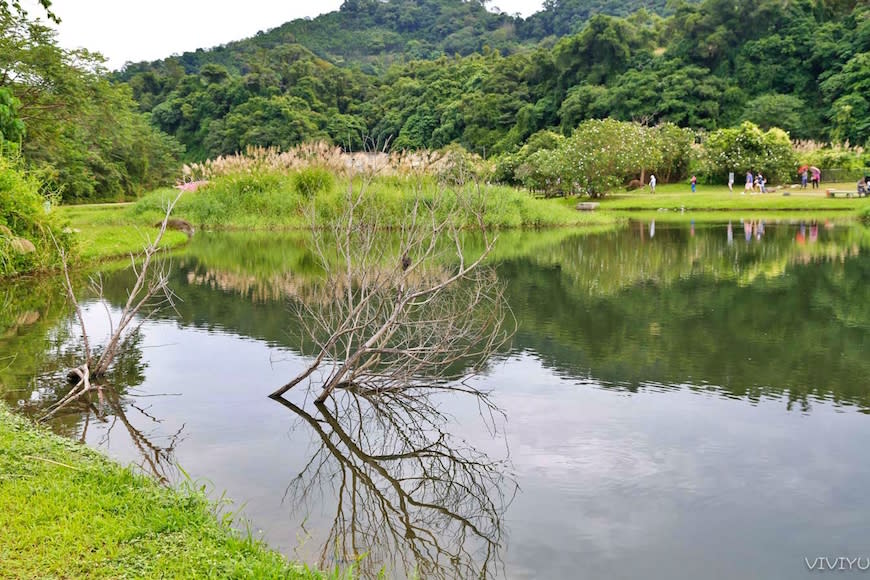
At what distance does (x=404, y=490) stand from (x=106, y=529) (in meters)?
2.15

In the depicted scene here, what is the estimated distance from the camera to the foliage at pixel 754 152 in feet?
125

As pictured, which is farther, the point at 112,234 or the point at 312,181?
the point at 312,181

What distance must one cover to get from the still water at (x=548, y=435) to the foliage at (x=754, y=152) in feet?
87.8

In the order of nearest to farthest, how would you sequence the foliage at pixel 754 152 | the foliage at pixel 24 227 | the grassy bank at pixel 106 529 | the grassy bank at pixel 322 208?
the grassy bank at pixel 106 529, the foliage at pixel 24 227, the grassy bank at pixel 322 208, the foliage at pixel 754 152

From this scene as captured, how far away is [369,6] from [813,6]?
280ft

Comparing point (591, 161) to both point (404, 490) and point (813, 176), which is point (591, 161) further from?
point (404, 490)

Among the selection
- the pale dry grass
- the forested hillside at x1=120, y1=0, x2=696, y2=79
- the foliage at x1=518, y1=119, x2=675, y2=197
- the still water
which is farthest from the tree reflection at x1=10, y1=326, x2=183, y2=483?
the forested hillside at x1=120, y1=0, x2=696, y2=79

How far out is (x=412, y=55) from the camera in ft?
361

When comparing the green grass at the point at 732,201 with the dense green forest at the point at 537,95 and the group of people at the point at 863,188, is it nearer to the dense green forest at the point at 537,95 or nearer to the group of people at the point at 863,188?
the group of people at the point at 863,188

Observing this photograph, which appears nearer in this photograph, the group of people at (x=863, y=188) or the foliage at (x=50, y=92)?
the foliage at (x=50, y=92)

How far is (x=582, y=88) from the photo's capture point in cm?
5866

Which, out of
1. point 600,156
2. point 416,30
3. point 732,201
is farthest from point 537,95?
point 416,30

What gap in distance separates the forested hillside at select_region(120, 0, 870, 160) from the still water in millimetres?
37395

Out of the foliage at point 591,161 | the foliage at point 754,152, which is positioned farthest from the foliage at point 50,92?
the foliage at point 754,152
